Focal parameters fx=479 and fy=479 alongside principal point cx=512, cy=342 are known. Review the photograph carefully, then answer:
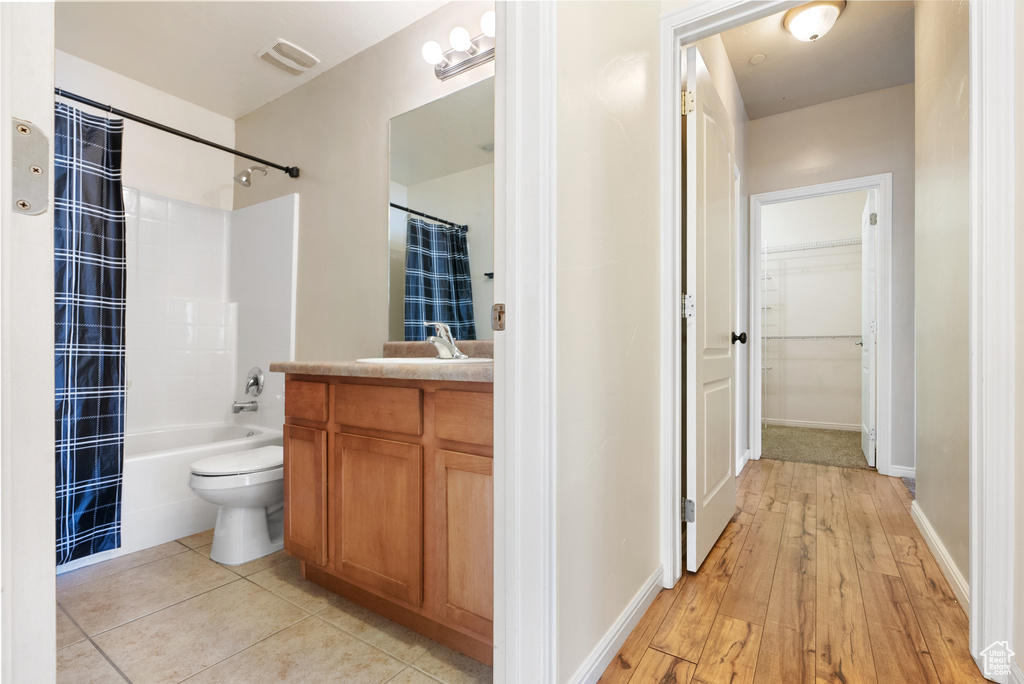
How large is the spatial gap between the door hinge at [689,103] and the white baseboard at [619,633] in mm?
1654

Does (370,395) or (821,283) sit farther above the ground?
(821,283)

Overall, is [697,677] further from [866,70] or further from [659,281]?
[866,70]

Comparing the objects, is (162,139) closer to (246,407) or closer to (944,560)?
(246,407)

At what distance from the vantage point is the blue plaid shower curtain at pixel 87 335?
188 cm

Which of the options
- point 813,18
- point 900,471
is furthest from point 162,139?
point 900,471

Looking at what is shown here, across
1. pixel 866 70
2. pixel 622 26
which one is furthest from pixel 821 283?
pixel 622 26

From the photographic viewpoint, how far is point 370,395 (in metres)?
1.47

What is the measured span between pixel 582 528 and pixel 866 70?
11.7 feet

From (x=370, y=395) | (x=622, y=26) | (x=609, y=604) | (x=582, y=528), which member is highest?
(x=622, y=26)

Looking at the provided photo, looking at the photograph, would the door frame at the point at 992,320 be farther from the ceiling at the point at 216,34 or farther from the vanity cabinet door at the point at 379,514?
the ceiling at the point at 216,34

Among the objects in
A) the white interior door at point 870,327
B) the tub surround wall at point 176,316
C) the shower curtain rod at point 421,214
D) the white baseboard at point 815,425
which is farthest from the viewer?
the white baseboard at point 815,425

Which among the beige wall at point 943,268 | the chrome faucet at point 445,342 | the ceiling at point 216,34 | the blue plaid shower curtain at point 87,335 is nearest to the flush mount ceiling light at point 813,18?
the beige wall at point 943,268

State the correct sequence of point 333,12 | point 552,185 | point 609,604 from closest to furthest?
point 552,185 → point 609,604 → point 333,12

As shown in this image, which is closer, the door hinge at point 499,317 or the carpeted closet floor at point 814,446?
the door hinge at point 499,317
